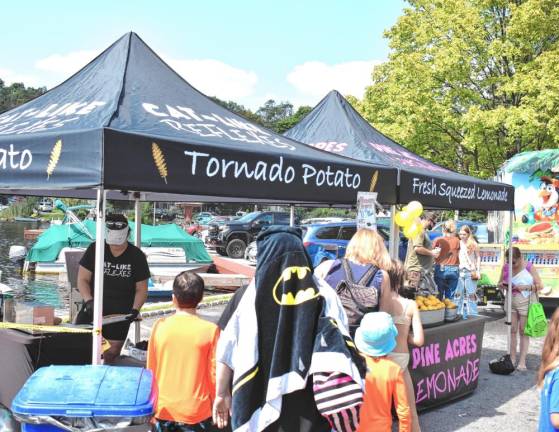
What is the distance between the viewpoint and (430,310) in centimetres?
539

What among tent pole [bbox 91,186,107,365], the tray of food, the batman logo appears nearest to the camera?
the batman logo

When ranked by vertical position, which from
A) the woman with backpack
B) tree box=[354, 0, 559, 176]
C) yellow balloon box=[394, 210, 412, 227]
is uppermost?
tree box=[354, 0, 559, 176]

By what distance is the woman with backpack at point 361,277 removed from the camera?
3.79 m

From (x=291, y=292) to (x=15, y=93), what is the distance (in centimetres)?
13984

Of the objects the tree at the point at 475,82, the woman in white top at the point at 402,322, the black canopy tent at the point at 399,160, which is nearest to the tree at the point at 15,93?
the tree at the point at 475,82

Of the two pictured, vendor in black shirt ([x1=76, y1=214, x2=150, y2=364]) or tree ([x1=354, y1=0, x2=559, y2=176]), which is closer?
vendor in black shirt ([x1=76, y1=214, x2=150, y2=364])

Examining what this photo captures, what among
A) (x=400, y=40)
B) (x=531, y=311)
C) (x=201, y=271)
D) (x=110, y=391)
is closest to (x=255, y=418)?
(x=110, y=391)

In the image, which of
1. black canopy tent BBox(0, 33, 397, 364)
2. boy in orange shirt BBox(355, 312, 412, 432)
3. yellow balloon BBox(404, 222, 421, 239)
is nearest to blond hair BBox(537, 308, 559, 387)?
boy in orange shirt BBox(355, 312, 412, 432)

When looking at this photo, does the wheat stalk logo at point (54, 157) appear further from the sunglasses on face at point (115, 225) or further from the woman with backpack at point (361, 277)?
the woman with backpack at point (361, 277)

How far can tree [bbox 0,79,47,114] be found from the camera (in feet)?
393

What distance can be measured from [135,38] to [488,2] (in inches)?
622

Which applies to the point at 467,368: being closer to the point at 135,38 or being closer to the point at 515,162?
the point at 135,38

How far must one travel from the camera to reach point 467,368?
5910mm

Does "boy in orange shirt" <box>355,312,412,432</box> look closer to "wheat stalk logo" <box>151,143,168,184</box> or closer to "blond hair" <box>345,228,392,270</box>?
"blond hair" <box>345,228,392,270</box>
